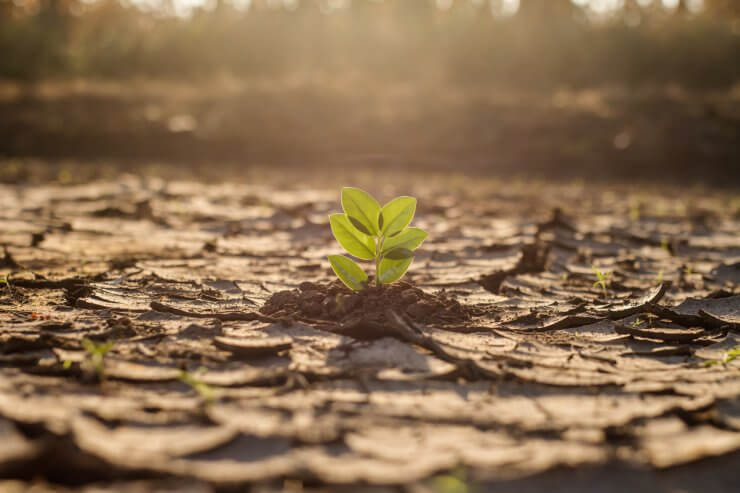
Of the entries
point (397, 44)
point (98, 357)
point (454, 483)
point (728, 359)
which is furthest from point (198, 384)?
point (397, 44)

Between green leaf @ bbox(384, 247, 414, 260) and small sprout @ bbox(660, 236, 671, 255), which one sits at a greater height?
green leaf @ bbox(384, 247, 414, 260)

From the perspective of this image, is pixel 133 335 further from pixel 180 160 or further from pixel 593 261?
pixel 180 160

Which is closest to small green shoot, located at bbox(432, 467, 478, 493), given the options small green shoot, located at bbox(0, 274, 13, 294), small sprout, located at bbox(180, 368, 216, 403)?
small sprout, located at bbox(180, 368, 216, 403)

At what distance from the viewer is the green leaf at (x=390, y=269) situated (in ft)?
5.88

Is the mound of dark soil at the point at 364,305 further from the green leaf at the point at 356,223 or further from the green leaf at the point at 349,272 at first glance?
the green leaf at the point at 356,223

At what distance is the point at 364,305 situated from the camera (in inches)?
68.9

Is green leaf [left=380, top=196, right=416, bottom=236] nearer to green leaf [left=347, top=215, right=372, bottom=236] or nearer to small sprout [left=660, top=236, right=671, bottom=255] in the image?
green leaf [left=347, top=215, right=372, bottom=236]

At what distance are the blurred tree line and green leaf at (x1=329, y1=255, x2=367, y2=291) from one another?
919 centimetres

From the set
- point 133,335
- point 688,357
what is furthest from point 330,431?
point 688,357

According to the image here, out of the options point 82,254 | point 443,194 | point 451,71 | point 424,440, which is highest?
point 451,71

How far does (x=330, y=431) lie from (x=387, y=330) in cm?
50

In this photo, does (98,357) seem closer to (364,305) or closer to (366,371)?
(366,371)

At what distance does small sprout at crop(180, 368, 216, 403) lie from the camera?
128cm

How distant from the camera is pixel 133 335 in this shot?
165 centimetres
